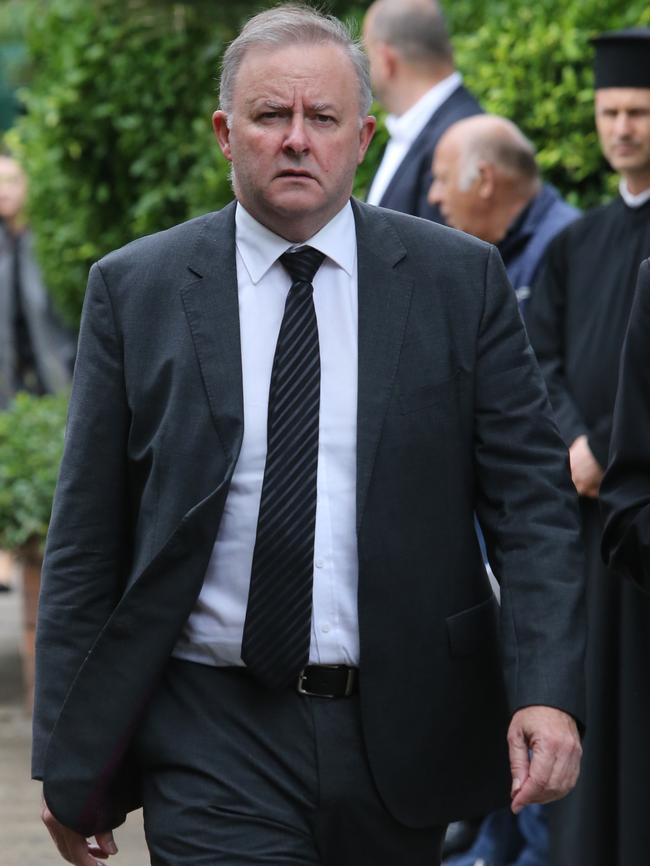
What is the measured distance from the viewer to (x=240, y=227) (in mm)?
3467

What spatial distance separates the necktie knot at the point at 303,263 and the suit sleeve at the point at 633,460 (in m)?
0.60

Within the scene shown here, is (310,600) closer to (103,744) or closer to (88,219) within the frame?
(103,744)

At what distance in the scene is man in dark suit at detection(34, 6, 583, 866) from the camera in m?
3.24

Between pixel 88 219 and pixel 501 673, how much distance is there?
20.5 feet

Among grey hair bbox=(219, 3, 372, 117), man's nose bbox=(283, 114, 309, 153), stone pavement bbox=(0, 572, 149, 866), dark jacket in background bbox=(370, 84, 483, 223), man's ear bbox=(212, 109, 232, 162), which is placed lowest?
stone pavement bbox=(0, 572, 149, 866)

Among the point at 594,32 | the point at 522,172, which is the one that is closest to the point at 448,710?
the point at 522,172

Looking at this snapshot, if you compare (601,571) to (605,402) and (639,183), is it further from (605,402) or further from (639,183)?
(639,183)

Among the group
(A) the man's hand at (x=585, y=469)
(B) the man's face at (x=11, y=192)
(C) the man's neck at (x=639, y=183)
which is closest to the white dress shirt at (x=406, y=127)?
(C) the man's neck at (x=639, y=183)

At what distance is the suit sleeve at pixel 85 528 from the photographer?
3.37m

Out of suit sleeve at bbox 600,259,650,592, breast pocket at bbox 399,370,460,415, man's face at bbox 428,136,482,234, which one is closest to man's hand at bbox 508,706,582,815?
suit sleeve at bbox 600,259,650,592

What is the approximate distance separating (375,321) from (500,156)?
7.86 ft

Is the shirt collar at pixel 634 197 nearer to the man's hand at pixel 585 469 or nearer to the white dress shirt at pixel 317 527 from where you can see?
the man's hand at pixel 585 469

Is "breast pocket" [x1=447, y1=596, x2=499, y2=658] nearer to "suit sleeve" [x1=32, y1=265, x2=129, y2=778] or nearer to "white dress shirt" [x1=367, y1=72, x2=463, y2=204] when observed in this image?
"suit sleeve" [x1=32, y1=265, x2=129, y2=778]

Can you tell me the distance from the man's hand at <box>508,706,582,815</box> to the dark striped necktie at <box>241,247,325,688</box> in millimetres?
396
